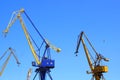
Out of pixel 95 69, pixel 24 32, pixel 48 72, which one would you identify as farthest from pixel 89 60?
pixel 24 32

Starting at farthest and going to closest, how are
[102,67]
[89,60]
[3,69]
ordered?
[3,69] → [89,60] → [102,67]

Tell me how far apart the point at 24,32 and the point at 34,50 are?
7318mm

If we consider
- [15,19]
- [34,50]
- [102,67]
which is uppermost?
[15,19]

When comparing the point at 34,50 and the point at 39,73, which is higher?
the point at 34,50

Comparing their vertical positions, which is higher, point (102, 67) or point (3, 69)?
point (3, 69)

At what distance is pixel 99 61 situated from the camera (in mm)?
123438

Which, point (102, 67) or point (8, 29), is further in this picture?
point (8, 29)

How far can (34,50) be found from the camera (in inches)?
5271

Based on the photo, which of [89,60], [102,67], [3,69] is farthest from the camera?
[3,69]

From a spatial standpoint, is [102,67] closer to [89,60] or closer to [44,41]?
[89,60]

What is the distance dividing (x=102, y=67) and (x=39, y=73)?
2191cm

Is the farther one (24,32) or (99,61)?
(24,32)

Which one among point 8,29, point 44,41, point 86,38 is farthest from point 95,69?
point 8,29

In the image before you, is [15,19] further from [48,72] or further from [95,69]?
[95,69]
